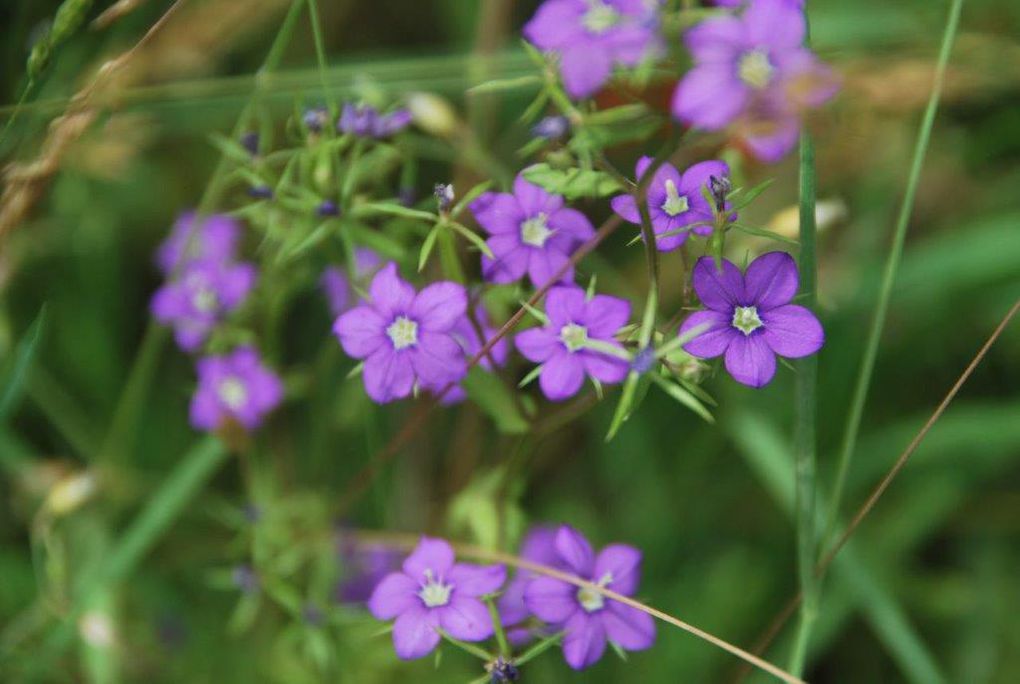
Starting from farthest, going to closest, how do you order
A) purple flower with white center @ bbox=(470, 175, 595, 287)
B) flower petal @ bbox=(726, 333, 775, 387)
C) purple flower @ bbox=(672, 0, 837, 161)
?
purple flower with white center @ bbox=(470, 175, 595, 287), flower petal @ bbox=(726, 333, 775, 387), purple flower @ bbox=(672, 0, 837, 161)

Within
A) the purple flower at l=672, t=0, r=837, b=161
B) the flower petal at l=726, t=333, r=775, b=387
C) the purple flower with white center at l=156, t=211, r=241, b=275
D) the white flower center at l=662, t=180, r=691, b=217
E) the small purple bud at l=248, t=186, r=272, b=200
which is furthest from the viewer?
the purple flower with white center at l=156, t=211, r=241, b=275

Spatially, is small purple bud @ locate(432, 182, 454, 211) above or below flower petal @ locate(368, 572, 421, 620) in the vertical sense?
above

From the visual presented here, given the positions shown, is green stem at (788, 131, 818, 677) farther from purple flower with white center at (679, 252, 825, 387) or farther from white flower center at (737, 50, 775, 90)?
white flower center at (737, 50, 775, 90)

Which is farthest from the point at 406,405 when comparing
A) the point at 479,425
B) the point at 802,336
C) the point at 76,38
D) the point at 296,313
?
the point at 802,336

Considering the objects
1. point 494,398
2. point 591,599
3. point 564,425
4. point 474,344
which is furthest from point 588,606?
point 564,425

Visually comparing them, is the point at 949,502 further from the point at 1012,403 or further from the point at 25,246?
the point at 25,246

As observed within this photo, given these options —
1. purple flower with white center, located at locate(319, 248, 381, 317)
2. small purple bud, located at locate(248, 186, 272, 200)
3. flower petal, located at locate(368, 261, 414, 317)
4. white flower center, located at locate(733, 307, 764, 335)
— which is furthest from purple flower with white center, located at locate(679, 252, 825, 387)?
purple flower with white center, located at locate(319, 248, 381, 317)

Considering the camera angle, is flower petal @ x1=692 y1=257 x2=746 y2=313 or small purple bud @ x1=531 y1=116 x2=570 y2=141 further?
small purple bud @ x1=531 y1=116 x2=570 y2=141
